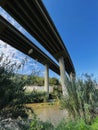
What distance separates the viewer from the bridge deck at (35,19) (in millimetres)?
12041

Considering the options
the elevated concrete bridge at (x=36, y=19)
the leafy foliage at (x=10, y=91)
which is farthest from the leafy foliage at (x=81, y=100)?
the elevated concrete bridge at (x=36, y=19)

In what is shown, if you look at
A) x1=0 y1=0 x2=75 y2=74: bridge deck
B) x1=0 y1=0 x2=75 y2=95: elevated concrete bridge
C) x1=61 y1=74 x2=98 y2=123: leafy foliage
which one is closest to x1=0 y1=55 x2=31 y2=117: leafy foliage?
x1=61 y1=74 x2=98 y2=123: leafy foliage

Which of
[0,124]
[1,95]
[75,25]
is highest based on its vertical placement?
[75,25]

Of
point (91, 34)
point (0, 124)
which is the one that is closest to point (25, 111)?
point (0, 124)

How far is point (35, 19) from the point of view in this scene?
14.4 meters

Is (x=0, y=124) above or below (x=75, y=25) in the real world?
below

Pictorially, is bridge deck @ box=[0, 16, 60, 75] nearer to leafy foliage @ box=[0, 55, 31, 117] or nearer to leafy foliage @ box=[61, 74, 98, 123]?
leafy foliage @ box=[61, 74, 98, 123]

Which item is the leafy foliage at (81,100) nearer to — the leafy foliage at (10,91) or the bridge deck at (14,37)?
the leafy foliage at (10,91)

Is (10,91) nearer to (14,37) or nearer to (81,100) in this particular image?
(81,100)

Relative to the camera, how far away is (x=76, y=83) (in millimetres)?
4840

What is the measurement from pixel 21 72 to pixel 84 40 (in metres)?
13.2

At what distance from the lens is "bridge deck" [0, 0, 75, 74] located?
39.5ft

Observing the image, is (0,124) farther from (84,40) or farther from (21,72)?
(84,40)

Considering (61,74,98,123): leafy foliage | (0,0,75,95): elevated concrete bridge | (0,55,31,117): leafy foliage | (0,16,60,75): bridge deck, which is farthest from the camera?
(0,16,60,75): bridge deck
